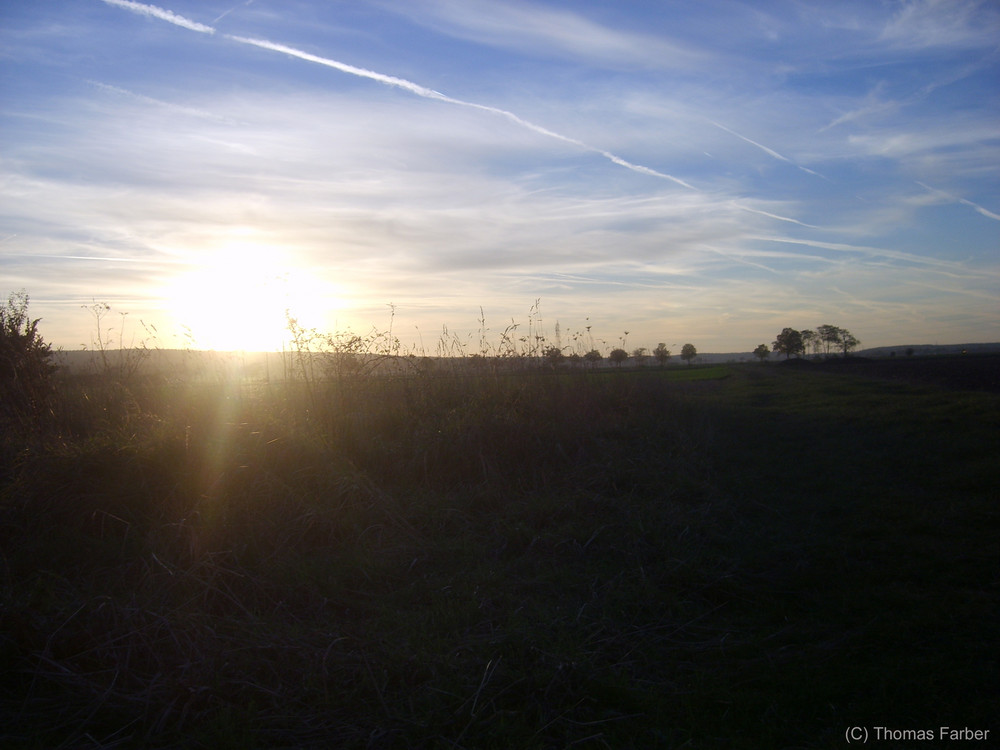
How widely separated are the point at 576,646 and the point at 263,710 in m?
1.61

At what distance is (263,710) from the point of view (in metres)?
2.75

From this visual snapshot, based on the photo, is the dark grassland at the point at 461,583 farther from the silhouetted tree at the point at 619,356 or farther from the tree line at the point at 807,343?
the tree line at the point at 807,343

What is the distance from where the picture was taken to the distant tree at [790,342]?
74688 millimetres

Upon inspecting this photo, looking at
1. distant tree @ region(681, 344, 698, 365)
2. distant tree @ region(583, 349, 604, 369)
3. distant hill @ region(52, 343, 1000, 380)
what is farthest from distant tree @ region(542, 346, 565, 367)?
distant tree @ region(681, 344, 698, 365)

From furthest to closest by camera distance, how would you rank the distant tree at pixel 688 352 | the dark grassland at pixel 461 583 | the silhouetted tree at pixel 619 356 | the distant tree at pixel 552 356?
the distant tree at pixel 688 352 < the silhouetted tree at pixel 619 356 < the distant tree at pixel 552 356 < the dark grassland at pixel 461 583

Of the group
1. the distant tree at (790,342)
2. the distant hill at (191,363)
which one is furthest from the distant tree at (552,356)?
the distant tree at (790,342)

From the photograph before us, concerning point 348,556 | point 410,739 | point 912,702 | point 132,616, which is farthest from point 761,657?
point 132,616

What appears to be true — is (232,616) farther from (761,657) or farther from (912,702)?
(912,702)

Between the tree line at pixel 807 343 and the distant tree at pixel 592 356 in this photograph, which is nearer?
the distant tree at pixel 592 356

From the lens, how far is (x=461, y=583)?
13.6 feet

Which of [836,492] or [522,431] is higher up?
[522,431]

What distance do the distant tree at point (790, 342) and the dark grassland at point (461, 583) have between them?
7398 centimetres

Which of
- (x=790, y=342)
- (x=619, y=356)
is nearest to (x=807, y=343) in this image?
(x=790, y=342)

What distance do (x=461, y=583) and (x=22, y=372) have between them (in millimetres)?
7019
